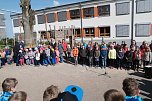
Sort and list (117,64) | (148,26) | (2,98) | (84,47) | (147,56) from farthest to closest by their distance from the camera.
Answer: (148,26) → (84,47) → (117,64) → (147,56) → (2,98)

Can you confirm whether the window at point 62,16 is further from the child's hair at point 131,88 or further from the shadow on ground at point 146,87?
the child's hair at point 131,88

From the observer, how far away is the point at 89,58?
538 inches

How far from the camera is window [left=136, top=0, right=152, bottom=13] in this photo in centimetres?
2307

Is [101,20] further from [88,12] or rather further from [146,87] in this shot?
[146,87]

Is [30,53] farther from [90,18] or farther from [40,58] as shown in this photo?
[90,18]

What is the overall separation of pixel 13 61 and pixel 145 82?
37.9 feet

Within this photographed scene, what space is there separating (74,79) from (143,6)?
55.7 ft

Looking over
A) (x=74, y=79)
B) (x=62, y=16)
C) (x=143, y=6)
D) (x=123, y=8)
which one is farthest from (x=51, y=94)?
(x=62, y=16)

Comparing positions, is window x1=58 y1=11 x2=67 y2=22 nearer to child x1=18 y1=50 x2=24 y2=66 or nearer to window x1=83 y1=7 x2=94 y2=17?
window x1=83 y1=7 x2=94 y2=17

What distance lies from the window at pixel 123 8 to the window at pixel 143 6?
4.33 ft

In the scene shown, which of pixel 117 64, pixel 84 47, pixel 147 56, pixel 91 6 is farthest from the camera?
pixel 91 6

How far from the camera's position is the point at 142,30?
2373 centimetres

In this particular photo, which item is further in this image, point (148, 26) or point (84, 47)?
point (148, 26)

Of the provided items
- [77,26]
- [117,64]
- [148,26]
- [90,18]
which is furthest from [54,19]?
[117,64]
